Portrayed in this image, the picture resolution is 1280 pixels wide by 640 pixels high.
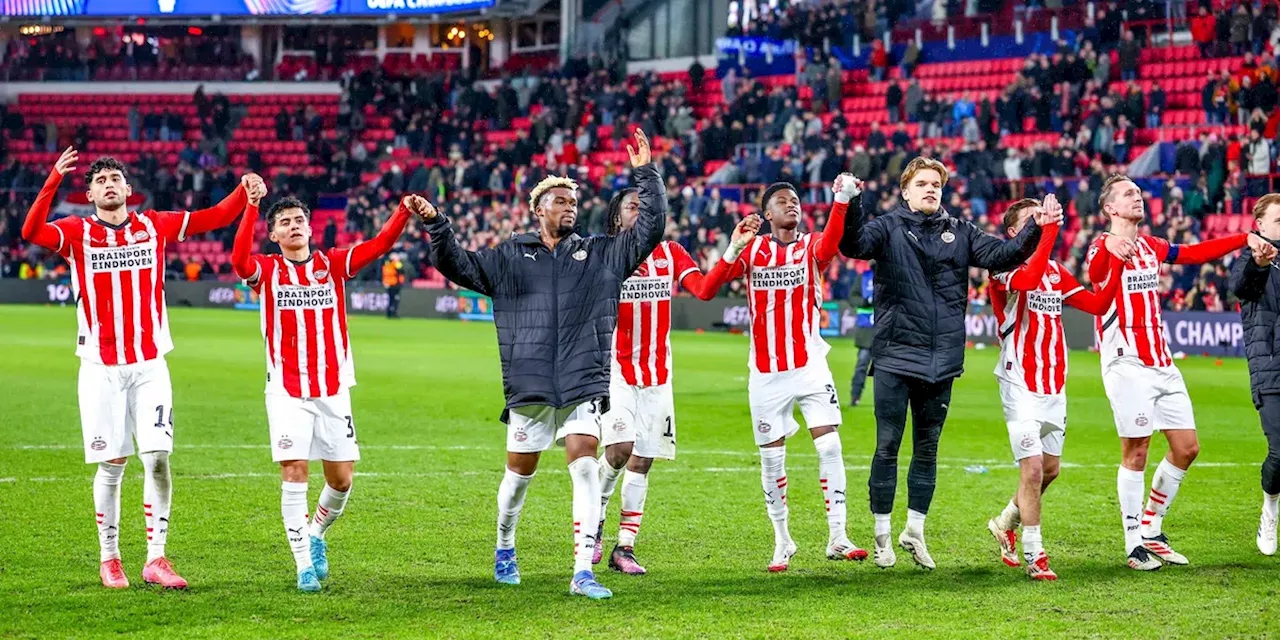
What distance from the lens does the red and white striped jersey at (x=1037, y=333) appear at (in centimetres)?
866

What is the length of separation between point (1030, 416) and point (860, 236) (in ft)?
4.71

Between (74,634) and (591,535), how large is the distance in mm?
2558

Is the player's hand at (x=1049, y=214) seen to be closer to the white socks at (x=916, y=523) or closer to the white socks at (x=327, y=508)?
the white socks at (x=916, y=523)

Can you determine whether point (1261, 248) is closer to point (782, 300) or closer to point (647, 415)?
point (782, 300)

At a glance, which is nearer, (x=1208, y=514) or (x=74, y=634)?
(x=74, y=634)

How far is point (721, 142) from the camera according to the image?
Result: 37656 mm

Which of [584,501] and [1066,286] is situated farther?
[1066,286]

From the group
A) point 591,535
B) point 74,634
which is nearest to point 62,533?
point 74,634

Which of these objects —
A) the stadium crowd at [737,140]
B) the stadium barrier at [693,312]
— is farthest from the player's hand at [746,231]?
the stadium crowd at [737,140]

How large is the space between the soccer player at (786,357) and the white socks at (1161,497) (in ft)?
5.74

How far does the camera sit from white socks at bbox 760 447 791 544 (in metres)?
8.69

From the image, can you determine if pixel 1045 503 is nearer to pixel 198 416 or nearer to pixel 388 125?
pixel 198 416

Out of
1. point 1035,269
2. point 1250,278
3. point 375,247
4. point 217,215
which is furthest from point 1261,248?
point 217,215

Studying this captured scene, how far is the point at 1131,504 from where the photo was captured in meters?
8.78
